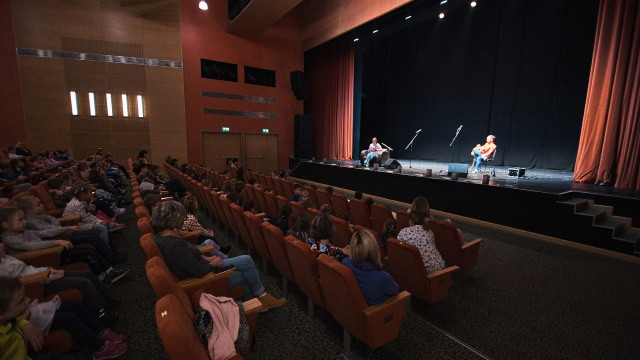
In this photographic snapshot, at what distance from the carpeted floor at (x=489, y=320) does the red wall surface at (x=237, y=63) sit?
8166 mm

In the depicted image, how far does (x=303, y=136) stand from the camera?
39.1ft

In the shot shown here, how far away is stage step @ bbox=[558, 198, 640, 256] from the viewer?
3.59m

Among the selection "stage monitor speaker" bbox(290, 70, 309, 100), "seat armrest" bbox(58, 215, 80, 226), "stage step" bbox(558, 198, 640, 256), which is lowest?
"stage step" bbox(558, 198, 640, 256)

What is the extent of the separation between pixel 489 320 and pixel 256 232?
211 cm

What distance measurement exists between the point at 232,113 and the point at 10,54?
620 cm

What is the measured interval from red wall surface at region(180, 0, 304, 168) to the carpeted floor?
8166mm

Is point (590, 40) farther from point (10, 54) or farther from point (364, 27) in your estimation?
point (10, 54)

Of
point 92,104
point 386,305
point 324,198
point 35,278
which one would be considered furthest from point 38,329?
point 92,104

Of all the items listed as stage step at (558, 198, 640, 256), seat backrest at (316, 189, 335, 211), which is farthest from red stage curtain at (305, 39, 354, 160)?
stage step at (558, 198, 640, 256)

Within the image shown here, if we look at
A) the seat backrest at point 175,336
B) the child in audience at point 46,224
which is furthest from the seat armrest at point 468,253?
the child in audience at point 46,224

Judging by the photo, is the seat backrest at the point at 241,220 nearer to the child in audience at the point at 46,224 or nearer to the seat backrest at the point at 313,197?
the child in audience at the point at 46,224

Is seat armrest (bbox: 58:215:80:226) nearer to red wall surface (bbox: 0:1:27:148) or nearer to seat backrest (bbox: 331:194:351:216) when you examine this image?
seat backrest (bbox: 331:194:351:216)

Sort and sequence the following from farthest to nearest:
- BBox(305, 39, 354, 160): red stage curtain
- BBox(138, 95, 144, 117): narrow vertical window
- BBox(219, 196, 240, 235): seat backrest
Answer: BBox(305, 39, 354, 160): red stage curtain < BBox(138, 95, 144, 117): narrow vertical window < BBox(219, 196, 240, 235): seat backrest

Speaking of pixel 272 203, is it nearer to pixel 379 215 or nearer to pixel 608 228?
pixel 379 215
